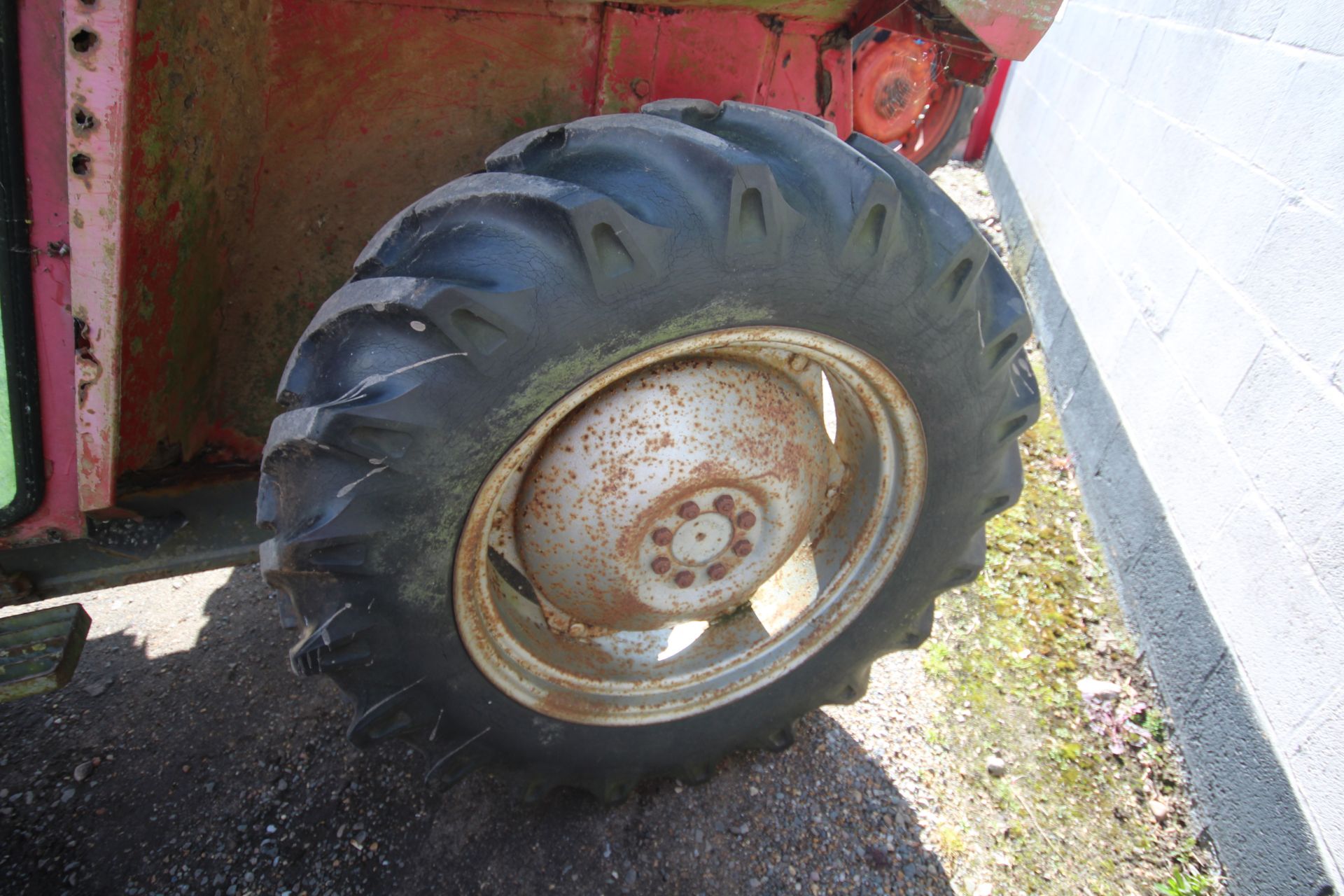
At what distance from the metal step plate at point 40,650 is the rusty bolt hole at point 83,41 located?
111 cm

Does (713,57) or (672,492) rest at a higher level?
(713,57)

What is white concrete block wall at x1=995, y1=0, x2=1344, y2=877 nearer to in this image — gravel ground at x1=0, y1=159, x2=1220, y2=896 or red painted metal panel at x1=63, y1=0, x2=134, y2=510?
gravel ground at x1=0, y1=159, x2=1220, y2=896

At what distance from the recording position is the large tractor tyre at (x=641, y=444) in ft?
4.07

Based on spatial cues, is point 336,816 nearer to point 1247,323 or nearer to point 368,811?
point 368,811

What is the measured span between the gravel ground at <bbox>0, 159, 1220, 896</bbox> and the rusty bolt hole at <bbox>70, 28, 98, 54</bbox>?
1.66 m

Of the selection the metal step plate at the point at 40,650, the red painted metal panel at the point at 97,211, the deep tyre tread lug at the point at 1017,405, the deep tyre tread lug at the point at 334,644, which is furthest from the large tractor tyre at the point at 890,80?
the metal step plate at the point at 40,650

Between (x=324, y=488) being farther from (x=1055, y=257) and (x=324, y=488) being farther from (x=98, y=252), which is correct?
(x=1055, y=257)

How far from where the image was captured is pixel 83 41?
109 centimetres

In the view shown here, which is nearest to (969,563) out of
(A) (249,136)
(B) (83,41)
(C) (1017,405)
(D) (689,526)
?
(C) (1017,405)

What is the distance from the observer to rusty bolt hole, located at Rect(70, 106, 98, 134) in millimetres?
1123

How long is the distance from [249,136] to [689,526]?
1125 millimetres

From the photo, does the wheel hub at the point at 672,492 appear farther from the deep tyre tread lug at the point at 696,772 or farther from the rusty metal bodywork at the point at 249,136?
the rusty metal bodywork at the point at 249,136

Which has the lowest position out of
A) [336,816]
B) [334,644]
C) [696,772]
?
[336,816]

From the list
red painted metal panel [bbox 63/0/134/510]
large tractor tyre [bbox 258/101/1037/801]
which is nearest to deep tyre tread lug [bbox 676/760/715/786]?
large tractor tyre [bbox 258/101/1037/801]
